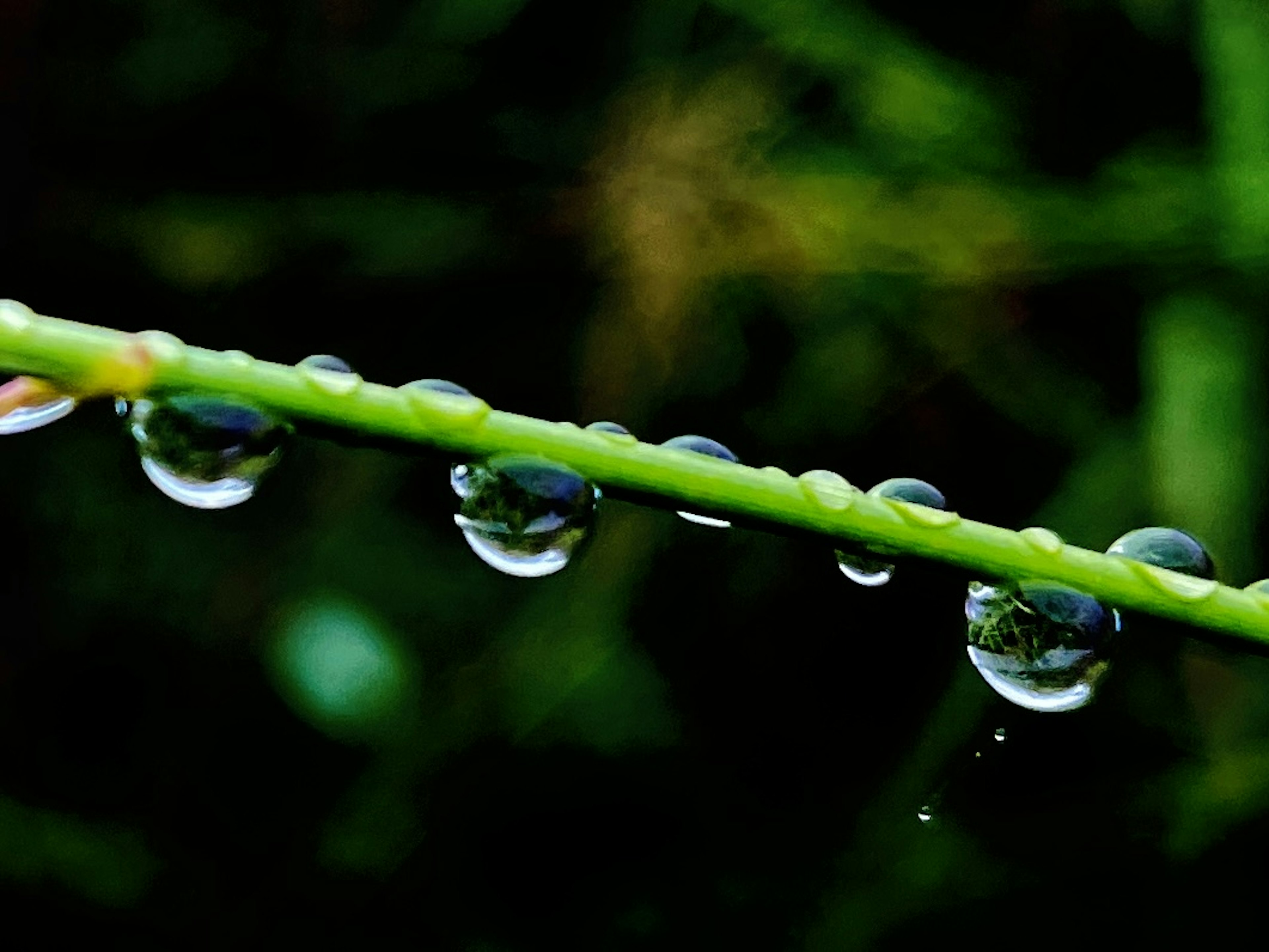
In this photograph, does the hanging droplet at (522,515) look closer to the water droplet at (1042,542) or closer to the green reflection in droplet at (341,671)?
the water droplet at (1042,542)

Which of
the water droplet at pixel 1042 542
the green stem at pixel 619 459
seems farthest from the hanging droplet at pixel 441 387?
the water droplet at pixel 1042 542

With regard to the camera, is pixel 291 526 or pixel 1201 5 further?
pixel 291 526

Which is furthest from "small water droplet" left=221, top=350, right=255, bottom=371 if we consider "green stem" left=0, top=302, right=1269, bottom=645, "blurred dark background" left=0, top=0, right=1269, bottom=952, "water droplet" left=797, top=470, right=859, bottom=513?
"blurred dark background" left=0, top=0, right=1269, bottom=952

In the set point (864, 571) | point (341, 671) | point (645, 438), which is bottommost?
point (341, 671)

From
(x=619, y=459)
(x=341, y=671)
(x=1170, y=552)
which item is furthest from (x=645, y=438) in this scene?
(x=619, y=459)

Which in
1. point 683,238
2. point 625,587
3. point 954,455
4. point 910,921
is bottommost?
point 910,921

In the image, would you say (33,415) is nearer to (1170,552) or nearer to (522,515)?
(522,515)

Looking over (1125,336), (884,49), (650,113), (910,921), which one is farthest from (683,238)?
(910,921)

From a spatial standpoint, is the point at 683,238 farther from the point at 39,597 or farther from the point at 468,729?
the point at 39,597
